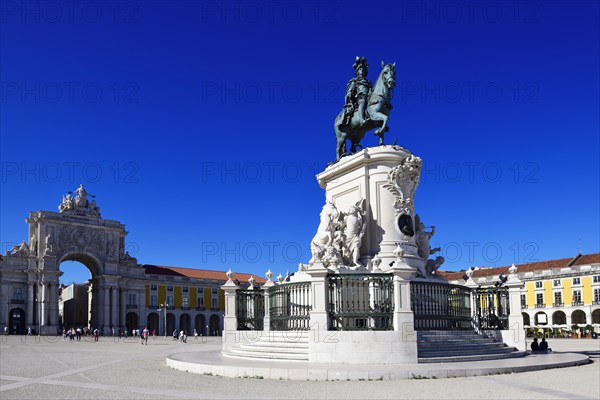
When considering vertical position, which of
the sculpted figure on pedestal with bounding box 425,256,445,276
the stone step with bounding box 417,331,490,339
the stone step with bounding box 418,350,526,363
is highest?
the sculpted figure on pedestal with bounding box 425,256,445,276

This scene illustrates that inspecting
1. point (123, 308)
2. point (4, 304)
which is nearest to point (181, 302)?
point (123, 308)

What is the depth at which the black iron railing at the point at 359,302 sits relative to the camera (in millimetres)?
13203

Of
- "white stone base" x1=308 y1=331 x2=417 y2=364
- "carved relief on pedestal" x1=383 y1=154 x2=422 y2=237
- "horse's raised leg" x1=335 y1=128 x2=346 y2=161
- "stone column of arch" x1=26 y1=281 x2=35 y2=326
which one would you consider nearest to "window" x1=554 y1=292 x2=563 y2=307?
"horse's raised leg" x1=335 y1=128 x2=346 y2=161

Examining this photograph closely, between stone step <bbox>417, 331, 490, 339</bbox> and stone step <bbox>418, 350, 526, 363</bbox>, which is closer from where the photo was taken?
stone step <bbox>418, 350, 526, 363</bbox>

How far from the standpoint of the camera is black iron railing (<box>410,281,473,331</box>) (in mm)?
14275

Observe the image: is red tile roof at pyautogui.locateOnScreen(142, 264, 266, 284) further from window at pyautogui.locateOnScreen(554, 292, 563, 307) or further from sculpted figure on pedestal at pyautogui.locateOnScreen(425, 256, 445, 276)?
→ sculpted figure on pedestal at pyautogui.locateOnScreen(425, 256, 445, 276)

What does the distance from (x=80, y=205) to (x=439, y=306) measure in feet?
213

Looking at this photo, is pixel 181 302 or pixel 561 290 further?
pixel 181 302

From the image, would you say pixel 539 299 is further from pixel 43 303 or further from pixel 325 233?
pixel 325 233

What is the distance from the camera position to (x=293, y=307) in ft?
49.3

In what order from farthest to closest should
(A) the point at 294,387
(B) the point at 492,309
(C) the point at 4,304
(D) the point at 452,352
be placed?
(C) the point at 4,304, (B) the point at 492,309, (D) the point at 452,352, (A) the point at 294,387

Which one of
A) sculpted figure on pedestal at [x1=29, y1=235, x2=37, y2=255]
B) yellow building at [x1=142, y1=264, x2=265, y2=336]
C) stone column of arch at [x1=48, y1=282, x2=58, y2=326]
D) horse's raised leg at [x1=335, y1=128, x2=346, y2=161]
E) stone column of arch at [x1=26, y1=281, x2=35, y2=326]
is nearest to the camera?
horse's raised leg at [x1=335, y1=128, x2=346, y2=161]

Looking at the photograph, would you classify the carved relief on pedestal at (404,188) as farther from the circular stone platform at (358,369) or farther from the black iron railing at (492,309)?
the circular stone platform at (358,369)

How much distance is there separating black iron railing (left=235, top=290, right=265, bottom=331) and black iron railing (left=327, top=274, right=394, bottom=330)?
5265mm
